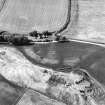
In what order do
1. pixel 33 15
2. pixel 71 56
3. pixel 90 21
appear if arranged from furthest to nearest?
pixel 33 15 → pixel 90 21 → pixel 71 56

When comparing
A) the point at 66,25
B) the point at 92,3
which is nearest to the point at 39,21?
the point at 66,25

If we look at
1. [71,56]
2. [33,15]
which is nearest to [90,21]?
[71,56]

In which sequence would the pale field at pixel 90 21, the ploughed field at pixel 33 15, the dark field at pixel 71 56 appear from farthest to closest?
the ploughed field at pixel 33 15 → the pale field at pixel 90 21 → the dark field at pixel 71 56

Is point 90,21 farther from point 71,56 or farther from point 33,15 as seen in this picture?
point 33,15

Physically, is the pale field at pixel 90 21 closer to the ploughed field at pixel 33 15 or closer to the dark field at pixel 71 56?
the dark field at pixel 71 56

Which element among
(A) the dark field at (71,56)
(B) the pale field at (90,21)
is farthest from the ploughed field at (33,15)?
(A) the dark field at (71,56)

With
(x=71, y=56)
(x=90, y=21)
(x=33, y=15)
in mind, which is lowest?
(x=71, y=56)
